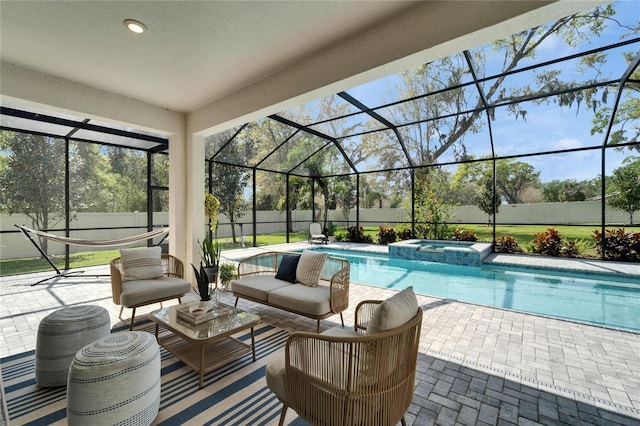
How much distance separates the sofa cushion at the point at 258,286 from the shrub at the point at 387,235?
786 cm

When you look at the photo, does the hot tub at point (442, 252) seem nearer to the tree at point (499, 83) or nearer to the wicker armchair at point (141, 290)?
the tree at point (499, 83)

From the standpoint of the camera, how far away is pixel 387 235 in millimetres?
11133

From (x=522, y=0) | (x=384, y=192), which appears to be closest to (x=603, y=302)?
(x=522, y=0)

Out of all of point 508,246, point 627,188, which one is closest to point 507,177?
point 627,188

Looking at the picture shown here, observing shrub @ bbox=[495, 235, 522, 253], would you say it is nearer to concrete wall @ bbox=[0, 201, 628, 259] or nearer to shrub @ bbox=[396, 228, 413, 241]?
concrete wall @ bbox=[0, 201, 628, 259]

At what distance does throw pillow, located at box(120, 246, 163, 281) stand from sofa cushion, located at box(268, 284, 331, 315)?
1.81 metres

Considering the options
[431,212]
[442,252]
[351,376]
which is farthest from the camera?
[431,212]

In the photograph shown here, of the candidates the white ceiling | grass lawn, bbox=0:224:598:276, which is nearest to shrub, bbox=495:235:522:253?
grass lawn, bbox=0:224:598:276

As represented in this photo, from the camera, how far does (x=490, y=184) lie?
11.7 meters

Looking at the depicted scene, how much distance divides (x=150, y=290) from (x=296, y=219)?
11053 millimetres

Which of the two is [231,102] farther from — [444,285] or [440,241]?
[440,241]

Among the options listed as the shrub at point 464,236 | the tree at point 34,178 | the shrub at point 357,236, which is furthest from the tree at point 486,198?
the tree at point 34,178

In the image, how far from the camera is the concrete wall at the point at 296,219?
8391mm

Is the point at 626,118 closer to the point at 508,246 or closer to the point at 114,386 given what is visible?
the point at 508,246
